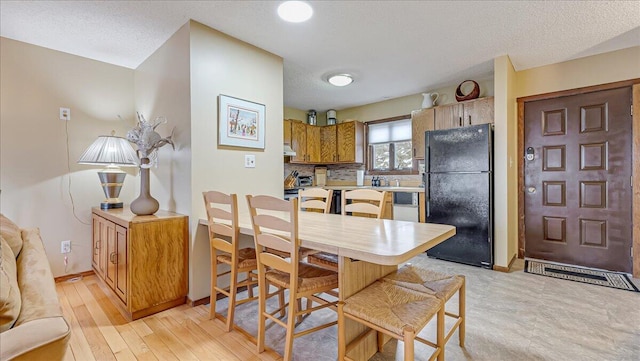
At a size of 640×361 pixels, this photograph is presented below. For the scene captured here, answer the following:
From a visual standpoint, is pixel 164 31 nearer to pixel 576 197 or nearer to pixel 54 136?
pixel 54 136

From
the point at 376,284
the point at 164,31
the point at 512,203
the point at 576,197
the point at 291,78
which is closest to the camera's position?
the point at 376,284

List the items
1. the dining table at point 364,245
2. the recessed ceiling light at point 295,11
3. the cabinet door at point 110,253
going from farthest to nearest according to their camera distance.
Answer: the cabinet door at point 110,253 → the recessed ceiling light at point 295,11 → the dining table at point 364,245

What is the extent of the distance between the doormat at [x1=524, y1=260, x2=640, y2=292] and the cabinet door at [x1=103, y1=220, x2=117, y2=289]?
4.03m

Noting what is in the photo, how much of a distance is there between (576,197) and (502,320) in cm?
213

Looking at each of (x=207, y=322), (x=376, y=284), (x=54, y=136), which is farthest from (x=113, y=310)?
(x=376, y=284)

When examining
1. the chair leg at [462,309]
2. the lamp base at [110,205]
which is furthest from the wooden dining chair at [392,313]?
the lamp base at [110,205]

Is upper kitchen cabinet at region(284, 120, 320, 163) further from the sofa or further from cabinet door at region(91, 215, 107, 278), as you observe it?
the sofa

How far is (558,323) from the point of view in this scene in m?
2.05

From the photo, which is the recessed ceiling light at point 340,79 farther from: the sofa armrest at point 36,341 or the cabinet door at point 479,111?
the sofa armrest at point 36,341

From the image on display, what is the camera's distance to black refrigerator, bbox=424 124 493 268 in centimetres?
323

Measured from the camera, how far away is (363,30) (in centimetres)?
256

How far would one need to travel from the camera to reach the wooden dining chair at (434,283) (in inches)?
59.3

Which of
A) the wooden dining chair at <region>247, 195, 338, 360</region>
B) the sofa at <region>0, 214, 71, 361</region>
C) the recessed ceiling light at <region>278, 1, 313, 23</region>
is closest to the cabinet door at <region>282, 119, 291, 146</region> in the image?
the recessed ceiling light at <region>278, 1, 313, 23</region>

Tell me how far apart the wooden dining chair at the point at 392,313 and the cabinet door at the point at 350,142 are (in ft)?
11.9
